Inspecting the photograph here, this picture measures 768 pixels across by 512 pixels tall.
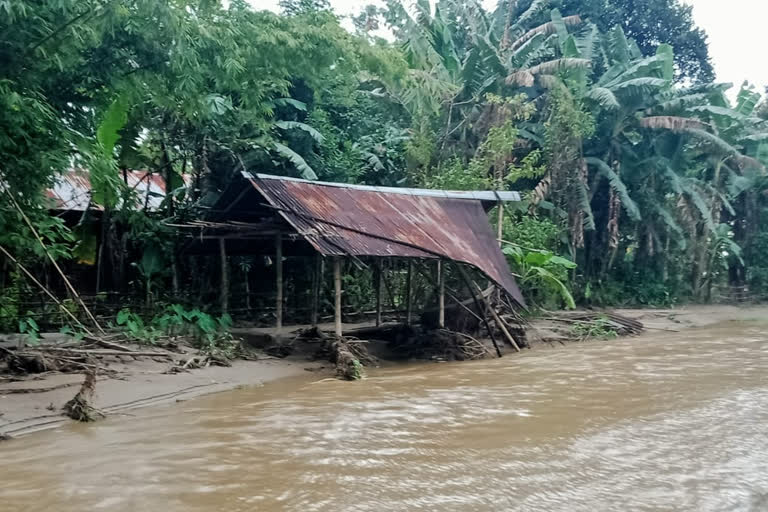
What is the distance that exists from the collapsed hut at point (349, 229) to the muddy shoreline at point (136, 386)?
93 centimetres

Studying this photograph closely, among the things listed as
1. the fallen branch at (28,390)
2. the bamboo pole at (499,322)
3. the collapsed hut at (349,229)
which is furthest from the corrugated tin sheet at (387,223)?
the fallen branch at (28,390)

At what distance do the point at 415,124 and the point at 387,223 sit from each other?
5.94 m

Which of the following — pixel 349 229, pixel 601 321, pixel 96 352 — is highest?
pixel 349 229

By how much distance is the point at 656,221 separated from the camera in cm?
1750

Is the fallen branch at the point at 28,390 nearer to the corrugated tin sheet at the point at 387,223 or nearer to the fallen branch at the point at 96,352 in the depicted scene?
the fallen branch at the point at 96,352

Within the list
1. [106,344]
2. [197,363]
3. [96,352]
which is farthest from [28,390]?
[197,363]

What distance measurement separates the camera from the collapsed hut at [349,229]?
8805 millimetres

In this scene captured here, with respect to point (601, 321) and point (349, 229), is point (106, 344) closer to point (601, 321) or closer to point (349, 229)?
point (349, 229)

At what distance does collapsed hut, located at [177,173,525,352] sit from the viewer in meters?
8.80

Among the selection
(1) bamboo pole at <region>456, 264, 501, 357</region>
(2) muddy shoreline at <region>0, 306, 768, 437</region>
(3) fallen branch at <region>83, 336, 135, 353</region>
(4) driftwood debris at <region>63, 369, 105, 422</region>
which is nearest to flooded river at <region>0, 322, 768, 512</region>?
(4) driftwood debris at <region>63, 369, 105, 422</region>

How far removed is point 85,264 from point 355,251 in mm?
5544

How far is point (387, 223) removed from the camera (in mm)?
9828

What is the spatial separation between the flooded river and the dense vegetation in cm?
293

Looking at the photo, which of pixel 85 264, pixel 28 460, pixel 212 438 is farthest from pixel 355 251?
pixel 85 264
